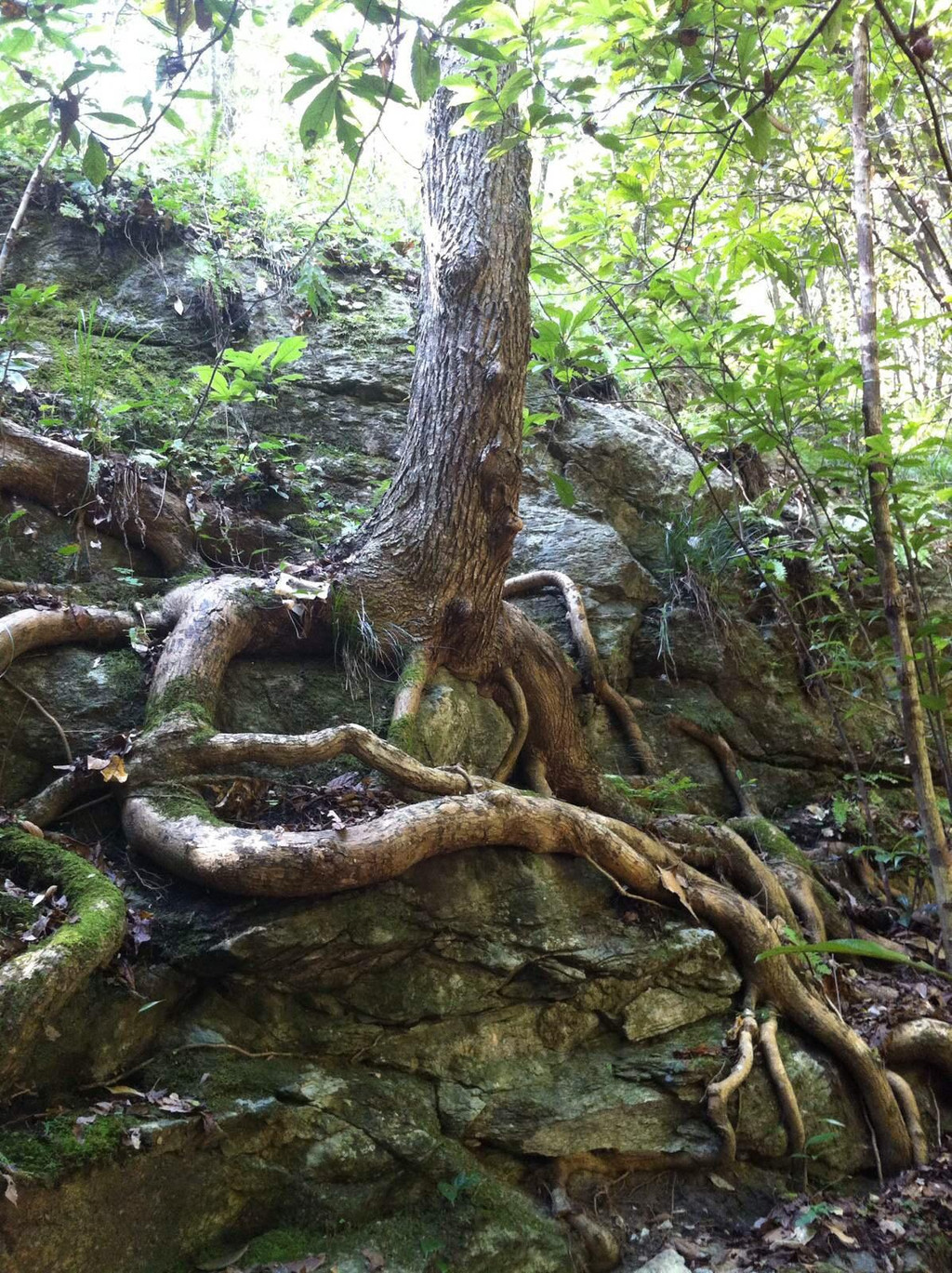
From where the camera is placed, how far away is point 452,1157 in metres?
2.80

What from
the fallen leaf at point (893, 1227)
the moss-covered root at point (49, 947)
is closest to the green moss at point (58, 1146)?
the moss-covered root at point (49, 947)

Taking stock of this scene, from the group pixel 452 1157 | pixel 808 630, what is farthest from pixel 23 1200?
pixel 808 630

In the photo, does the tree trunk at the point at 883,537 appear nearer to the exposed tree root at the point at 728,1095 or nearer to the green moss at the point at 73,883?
the exposed tree root at the point at 728,1095

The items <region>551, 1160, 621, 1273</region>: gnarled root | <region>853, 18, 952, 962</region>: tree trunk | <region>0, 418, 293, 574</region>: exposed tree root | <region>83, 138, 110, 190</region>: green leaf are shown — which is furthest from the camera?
<region>0, 418, 293, 574</region>: exposed tree root

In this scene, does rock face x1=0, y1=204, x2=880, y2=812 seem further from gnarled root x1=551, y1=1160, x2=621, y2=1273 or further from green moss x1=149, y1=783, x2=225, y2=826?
gnarled root x1=551, y1=1160, x2=621, y2=1273

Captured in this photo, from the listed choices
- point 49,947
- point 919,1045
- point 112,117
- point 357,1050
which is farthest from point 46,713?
point 919,1045

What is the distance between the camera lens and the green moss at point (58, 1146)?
2.14 metres

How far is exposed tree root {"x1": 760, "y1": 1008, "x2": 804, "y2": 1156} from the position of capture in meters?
3.33

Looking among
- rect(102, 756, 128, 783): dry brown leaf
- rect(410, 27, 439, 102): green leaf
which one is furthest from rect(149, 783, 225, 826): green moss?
rect(410, 27, 439, 102): green leaf

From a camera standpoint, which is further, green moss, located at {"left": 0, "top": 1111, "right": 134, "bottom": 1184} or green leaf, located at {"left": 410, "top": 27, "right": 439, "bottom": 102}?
green moss, located at {"left": 0, "top": 1111, "right": 134, "bottom": 1184}

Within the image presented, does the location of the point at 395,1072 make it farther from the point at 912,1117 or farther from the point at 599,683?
the point at 599,683

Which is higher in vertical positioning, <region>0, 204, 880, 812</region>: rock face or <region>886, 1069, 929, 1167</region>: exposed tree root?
<region>0, 204, 880, 812</region>: rock face

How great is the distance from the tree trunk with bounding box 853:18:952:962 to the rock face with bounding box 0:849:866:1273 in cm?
176

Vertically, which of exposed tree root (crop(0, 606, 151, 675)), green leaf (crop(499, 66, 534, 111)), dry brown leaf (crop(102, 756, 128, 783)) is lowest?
dry brown leaf (crop(102, 756, 128, 783))
